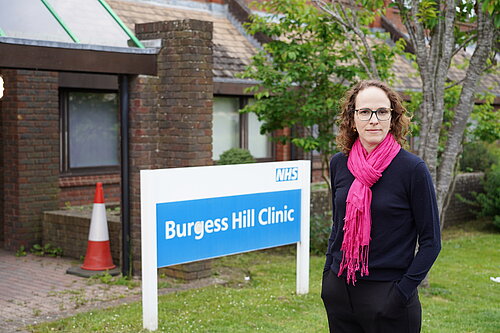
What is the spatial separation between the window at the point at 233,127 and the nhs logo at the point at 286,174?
620cm

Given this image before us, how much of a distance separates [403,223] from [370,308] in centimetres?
43

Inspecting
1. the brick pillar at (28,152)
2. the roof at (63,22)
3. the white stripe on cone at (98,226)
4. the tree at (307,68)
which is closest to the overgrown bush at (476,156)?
the tree at (307,68)

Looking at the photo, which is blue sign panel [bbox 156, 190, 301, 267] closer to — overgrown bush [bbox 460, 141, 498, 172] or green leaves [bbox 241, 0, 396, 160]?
green leaves [bbox 241, 0, 396, 160]

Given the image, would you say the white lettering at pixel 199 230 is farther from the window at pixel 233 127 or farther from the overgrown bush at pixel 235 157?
the window at pixel 233 127

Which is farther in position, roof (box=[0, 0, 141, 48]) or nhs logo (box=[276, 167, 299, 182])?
nhs logo (box=[276, 167, 299, 182])

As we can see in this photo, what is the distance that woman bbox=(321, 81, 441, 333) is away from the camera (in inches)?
135

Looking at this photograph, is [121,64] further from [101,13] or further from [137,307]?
[137,307]

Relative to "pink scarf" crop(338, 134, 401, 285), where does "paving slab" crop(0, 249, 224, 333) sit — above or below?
below

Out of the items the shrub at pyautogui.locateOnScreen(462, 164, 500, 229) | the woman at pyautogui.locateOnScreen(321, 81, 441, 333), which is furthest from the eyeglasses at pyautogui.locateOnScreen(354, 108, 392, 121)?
the shrub at pyautogui.locateOnScreen(462, 164, 500, 229)

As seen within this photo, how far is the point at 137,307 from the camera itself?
23.5 feet

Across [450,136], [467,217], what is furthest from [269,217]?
[467,217]

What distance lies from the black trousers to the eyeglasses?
2.58 ft

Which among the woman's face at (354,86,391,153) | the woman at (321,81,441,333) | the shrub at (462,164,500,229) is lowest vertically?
the shrub at (462,164,500,229)

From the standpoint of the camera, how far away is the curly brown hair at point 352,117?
364 cm
